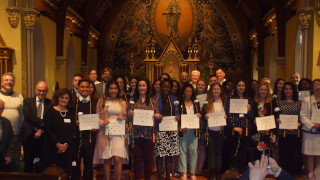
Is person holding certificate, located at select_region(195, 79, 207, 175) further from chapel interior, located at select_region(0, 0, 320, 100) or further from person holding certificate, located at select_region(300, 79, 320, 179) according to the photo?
chapel interior, located at select_region(0, 0, 320, 100)

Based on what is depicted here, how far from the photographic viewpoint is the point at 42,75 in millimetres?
12594

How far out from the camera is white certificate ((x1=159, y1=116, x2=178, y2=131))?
5.56 metres

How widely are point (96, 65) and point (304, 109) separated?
14867 mm

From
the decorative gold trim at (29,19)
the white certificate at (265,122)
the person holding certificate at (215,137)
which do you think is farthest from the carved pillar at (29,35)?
the white certificate at (265,122)

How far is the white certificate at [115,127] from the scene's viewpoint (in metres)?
5.34

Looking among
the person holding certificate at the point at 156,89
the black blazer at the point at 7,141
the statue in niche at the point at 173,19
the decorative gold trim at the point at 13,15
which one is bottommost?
the black blazer at the point at 7,141

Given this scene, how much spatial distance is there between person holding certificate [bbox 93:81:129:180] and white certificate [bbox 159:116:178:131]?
0.58 m

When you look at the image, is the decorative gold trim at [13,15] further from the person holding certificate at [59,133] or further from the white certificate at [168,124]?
the white certificate at [168,124]

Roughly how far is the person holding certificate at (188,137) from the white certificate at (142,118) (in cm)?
67

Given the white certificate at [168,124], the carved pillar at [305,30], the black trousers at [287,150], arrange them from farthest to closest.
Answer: the carved pillar at [305,30] < the black trousers at [287,150] < the white certificate at [168,124]

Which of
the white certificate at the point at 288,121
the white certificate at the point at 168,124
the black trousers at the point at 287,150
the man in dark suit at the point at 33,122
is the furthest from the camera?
the black trousers at the point at 287,150

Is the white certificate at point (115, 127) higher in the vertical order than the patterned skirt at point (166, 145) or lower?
higher

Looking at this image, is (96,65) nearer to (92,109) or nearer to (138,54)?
→ (138,54)

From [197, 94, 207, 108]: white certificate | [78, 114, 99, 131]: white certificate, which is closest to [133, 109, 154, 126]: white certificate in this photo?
[78, 114, 99, 131]: white certificate
